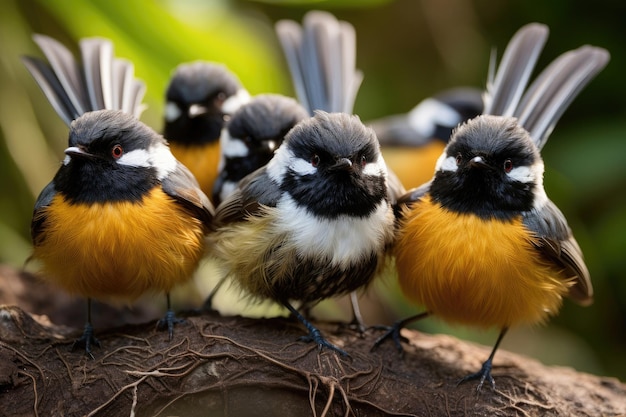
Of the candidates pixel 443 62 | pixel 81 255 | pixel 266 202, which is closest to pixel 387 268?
pixel 266 202

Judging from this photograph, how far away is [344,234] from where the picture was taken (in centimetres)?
312

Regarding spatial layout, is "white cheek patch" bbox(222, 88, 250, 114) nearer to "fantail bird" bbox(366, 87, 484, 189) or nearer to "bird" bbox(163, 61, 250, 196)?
"bird" bbox(163, 61, 250, 196)

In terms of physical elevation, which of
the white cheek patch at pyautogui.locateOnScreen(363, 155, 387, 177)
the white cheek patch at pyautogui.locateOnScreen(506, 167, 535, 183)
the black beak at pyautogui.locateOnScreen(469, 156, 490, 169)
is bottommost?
the white cheek patch at pyautogui.locateOnScreen(506, 167, 535, 183)

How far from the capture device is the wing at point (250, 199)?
3.24 m

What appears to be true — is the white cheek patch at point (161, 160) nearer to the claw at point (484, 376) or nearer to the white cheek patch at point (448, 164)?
the white cheek patch at point (448, 164)

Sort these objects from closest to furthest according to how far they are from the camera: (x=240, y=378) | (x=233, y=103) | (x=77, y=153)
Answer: (x=240, y=378), (x=77, y=153), (x=233, y=103)

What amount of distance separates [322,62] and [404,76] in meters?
3.33

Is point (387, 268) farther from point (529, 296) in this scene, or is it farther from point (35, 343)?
point (35, 343)

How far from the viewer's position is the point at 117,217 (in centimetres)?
308

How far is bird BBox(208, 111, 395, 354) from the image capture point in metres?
3.09

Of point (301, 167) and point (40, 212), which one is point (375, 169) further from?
point (40, 212)

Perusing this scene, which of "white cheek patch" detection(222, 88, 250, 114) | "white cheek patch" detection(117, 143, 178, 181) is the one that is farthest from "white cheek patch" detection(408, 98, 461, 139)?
"white cheek patch" detection(117, 143, 178, 181)

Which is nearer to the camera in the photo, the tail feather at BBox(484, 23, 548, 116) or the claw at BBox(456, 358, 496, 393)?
the claw at BBox(456, 358, 496, 393)

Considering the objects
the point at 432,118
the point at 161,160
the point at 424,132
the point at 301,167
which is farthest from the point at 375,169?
Answer: the point at 432,118
